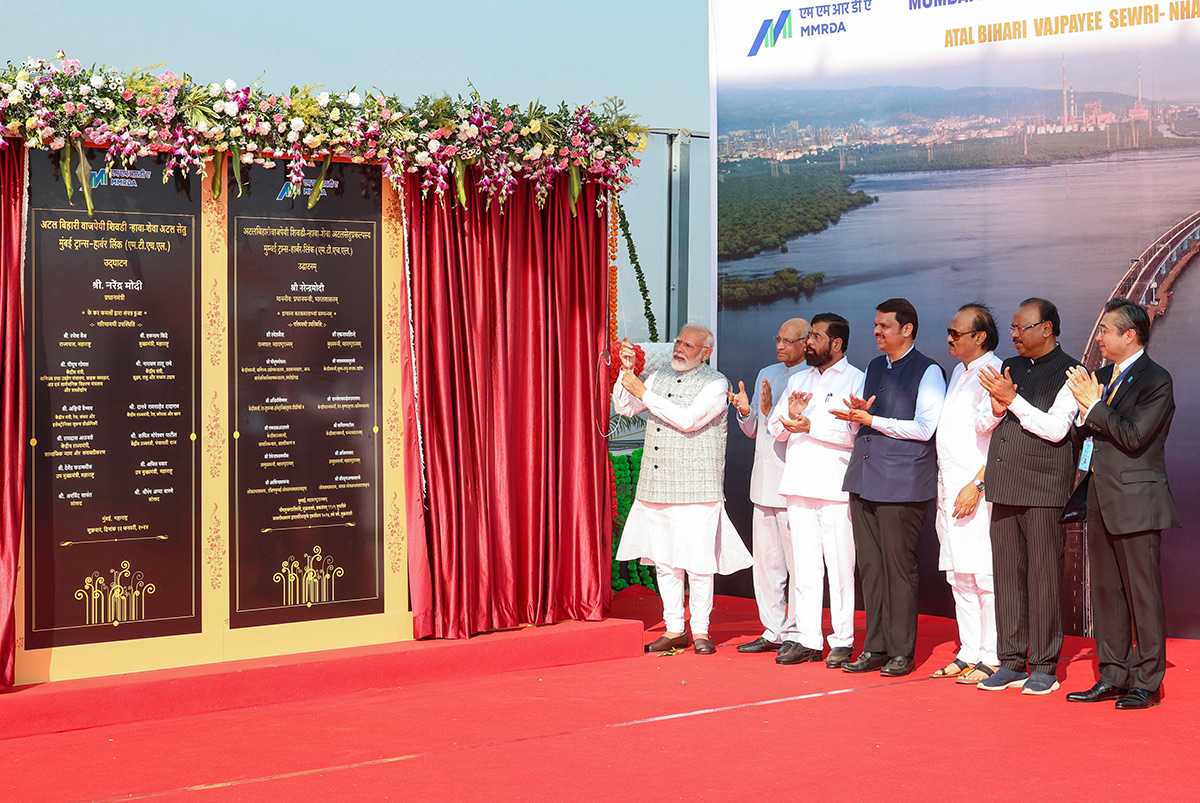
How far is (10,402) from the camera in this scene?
4.96 meters

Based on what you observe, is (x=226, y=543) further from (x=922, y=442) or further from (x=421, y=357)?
(x=922, y=442)

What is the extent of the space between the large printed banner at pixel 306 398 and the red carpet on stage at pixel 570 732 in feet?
1.24

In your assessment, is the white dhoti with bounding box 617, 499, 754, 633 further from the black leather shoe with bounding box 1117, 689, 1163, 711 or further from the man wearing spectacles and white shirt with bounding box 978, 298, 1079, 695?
the black leather shoe with bounding box 1117, 689, 1163, 711

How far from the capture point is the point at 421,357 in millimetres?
5855

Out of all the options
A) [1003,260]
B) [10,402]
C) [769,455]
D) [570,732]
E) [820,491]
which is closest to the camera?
[570,732]

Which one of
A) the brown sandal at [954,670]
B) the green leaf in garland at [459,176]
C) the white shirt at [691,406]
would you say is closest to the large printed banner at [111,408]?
the green leaf in garland at [459,176]

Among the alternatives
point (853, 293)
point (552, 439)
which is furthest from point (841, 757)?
point (853, 293)

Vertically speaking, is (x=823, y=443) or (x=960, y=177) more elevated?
(x=960, y=177)

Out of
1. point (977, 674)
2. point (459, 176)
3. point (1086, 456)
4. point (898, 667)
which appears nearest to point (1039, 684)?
point (977, 674)

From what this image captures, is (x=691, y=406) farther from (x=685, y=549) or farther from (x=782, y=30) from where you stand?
(x=782, y=30)

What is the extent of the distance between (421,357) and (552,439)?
805mm

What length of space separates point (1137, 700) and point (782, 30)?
4668mm

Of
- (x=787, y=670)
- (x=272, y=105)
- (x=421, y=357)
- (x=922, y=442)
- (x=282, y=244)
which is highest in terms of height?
(x=272, y=105)

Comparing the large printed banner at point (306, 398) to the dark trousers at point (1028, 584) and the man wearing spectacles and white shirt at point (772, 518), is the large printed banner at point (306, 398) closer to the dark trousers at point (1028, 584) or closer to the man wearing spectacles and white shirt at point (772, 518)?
the man wearing spectacles and white shirt at point (772, 518)
